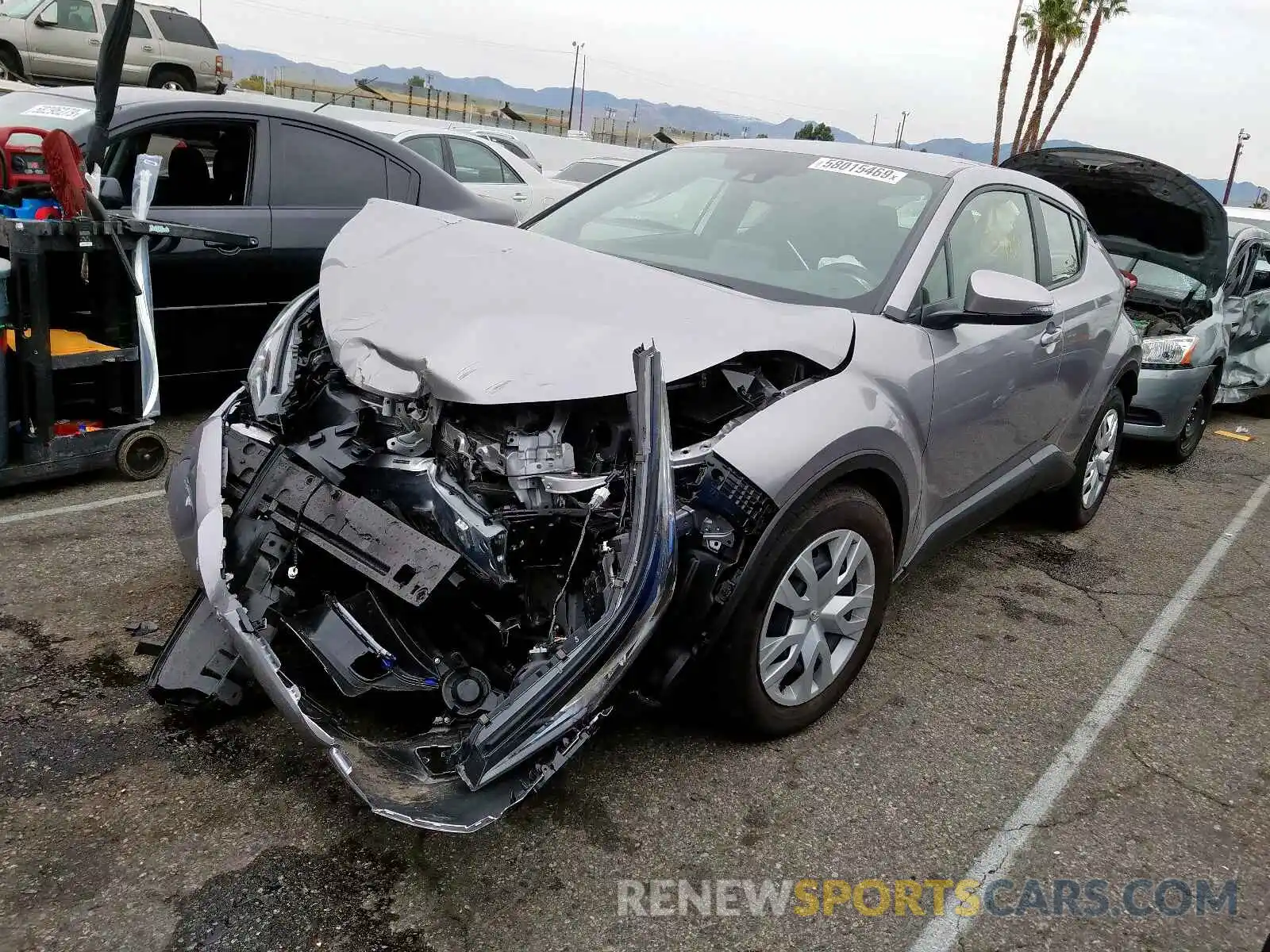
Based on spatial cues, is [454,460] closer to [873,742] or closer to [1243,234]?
[873,742]

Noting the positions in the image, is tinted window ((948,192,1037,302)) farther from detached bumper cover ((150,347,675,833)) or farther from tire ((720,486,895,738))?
detached bumper cover ((150,347,675,833))

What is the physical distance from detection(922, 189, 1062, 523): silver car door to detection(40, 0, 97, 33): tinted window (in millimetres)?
17879

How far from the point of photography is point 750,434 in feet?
8.60

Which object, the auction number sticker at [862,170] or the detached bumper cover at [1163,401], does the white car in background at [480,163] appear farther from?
the auction number sticker at [862,170]

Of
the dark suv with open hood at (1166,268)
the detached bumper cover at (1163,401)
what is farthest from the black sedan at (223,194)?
the detached bumper cover at (1163,401)

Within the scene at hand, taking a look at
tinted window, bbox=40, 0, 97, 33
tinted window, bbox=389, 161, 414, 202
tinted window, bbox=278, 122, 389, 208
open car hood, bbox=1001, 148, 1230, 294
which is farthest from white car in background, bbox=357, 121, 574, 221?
tinted window, bbox=40, 0, 97, 33

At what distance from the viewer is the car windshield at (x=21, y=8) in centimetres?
1655

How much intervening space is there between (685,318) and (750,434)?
377 mm

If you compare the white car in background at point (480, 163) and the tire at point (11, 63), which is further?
the tire at point (11, 63)

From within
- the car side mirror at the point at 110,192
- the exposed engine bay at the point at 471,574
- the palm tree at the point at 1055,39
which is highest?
the palm tree at the point at 1055,39

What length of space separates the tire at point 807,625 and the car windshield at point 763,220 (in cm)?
73

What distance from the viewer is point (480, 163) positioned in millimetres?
9742

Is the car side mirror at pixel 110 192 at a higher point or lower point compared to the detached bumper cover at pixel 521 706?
higher

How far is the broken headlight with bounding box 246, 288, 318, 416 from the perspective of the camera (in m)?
2.92
